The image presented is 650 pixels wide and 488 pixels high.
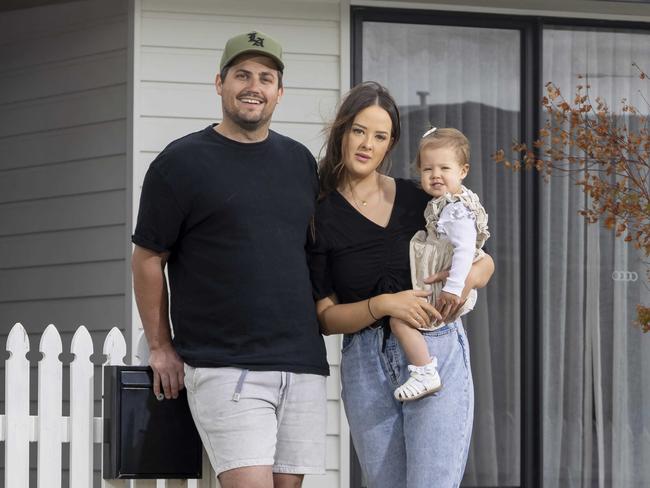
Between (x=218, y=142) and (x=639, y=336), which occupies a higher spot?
(x=218, y=142)

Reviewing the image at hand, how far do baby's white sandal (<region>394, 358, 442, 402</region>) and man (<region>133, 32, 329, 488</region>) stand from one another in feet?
1.03

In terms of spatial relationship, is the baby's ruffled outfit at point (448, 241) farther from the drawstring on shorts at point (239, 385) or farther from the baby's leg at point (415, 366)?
the drawstring on shorts at point (239, 385)

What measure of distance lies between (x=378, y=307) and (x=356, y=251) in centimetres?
19

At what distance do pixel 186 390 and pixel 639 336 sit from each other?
3.91m

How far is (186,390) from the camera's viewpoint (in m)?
4.16

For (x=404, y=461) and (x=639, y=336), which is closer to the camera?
(x=404, y=461)

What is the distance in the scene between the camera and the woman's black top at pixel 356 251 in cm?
405

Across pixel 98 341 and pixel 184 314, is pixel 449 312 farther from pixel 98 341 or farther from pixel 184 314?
pixel 98 341

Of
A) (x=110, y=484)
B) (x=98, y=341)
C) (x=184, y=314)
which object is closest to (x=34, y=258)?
(x=98, y=341)

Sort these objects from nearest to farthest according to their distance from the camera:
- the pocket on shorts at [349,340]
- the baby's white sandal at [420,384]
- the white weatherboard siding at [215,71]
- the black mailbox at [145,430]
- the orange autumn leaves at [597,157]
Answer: the baby's white sandal at [420,384] < the pocket on shorts at [349,340] < the black mailbox at [145,430] < the white weatherboard siding at [215,71] < the orange autumn leaves at [597,157]

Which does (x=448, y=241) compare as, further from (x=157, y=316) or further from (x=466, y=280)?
(x=157, y=316)

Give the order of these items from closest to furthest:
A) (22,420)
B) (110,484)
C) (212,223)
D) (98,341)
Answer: (212,223) < (110,484) < (22,420) < (98,341)

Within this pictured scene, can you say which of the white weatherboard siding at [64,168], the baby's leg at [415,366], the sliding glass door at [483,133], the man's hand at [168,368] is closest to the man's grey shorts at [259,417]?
the man's hand at [168,368]

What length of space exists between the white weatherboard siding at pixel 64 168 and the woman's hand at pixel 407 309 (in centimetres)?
309
